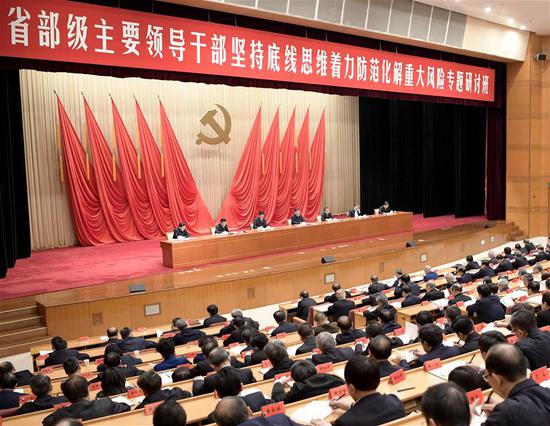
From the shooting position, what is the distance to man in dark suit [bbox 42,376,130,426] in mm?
3295

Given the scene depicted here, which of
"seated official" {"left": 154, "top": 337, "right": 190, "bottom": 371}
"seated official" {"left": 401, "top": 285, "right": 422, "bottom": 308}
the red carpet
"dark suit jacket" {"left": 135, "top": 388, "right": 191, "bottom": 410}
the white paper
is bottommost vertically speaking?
the red carpet

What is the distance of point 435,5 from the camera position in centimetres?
1083

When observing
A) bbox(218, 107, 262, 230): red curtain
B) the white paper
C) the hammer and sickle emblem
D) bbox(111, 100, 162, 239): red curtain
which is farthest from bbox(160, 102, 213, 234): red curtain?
the white paper

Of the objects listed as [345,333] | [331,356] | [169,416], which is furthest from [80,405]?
[345,333]

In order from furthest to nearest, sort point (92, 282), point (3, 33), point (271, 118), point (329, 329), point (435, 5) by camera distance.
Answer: point (271, 118)
point (435, 5)
point (92, 282)
point (3, 33)
point (329, 329)

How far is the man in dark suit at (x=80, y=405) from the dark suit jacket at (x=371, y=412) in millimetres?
1512

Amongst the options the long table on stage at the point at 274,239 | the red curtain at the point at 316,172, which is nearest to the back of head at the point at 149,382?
the long table on stage at the point at 274,239

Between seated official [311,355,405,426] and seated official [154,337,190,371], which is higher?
seated official [311,355,405,426]

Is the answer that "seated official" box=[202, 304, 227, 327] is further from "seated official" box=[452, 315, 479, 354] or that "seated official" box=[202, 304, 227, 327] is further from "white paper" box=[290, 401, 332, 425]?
"white paper" box=[290, 401, 332, 425]

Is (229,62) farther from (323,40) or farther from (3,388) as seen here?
(3,388)

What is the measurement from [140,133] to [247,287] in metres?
5.08

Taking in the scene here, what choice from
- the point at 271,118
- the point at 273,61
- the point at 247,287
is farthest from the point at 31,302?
the point at 271,118

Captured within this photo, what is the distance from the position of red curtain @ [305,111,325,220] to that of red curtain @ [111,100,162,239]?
4.22 metres

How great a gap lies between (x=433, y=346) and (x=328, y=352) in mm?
713
